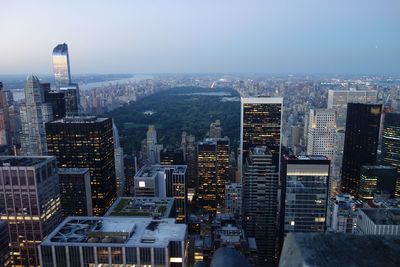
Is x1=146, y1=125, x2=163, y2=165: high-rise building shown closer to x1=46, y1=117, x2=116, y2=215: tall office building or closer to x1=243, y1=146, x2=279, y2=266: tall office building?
x1=46, y1=117, x2=116, y2=215: tall office building

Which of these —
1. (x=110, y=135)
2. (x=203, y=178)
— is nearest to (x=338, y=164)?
(x=203, y=178)

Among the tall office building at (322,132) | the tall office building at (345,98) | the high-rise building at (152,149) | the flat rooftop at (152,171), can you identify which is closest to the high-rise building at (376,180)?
the tall office building at (322,132)

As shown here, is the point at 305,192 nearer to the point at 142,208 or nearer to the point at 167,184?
the point at 142,208

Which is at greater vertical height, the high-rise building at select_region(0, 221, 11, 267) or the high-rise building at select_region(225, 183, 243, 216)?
the high-rise building at select_region(0, 221, 11, 267)

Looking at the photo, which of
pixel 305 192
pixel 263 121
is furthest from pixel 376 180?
pixel 305 192

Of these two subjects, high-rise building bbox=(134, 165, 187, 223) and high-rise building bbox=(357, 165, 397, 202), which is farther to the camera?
high-rise building bbox=(357, 165, 397, 202)

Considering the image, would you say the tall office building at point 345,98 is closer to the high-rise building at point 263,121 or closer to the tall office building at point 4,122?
the high-rise building at point 263,121

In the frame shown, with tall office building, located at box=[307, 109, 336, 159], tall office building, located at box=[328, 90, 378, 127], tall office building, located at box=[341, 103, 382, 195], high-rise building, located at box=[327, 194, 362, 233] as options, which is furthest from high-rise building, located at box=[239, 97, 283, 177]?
tall office building, located at box=[328, 90, 378, 127]
